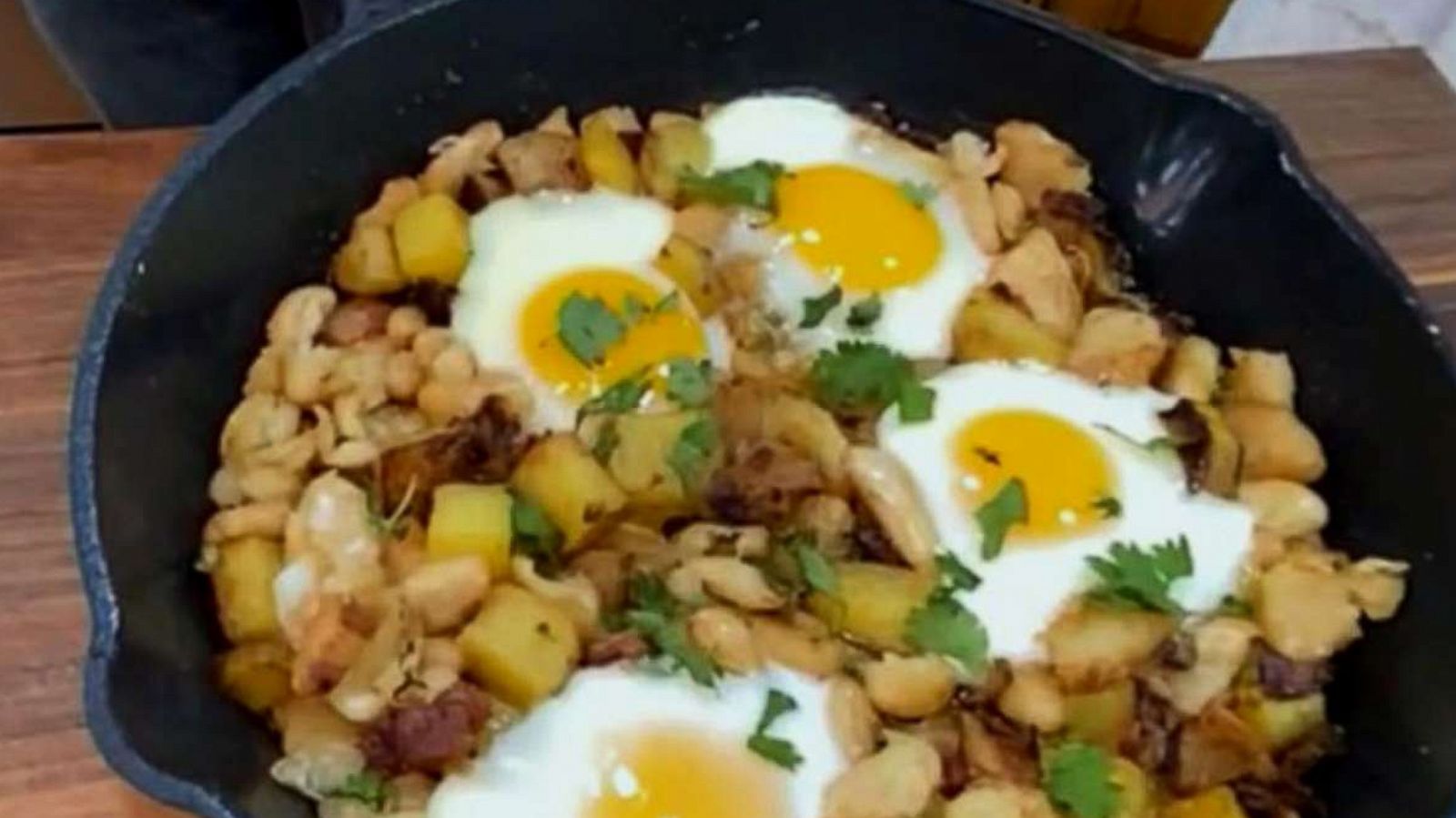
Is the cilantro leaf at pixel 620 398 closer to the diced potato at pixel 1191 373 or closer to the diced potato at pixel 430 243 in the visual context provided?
the diced potato at pixel 430 243

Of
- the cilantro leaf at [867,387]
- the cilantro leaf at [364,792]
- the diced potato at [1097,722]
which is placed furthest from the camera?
the cilantro leaf at [867,387]

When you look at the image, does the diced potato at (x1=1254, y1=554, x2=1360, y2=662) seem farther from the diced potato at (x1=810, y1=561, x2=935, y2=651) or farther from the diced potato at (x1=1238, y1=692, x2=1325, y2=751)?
the diced potato at (x1=810, y1=561, x2=935, y2=651)

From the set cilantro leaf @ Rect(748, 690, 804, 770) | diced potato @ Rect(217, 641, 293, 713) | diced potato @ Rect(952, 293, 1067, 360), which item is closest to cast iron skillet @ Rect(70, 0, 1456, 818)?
diced potato @ Rect(217, 641, 293, 713)

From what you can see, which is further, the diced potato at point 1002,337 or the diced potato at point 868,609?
the diced potato at point 1002,337

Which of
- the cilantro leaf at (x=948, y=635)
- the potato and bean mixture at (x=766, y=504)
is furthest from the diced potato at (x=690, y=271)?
the cilantro leaf at (x=948, y=635)

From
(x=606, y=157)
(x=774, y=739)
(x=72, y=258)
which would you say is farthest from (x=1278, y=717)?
(x=72, y=258)

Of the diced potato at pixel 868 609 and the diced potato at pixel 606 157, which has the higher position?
the diced potato at pixel 606 157
